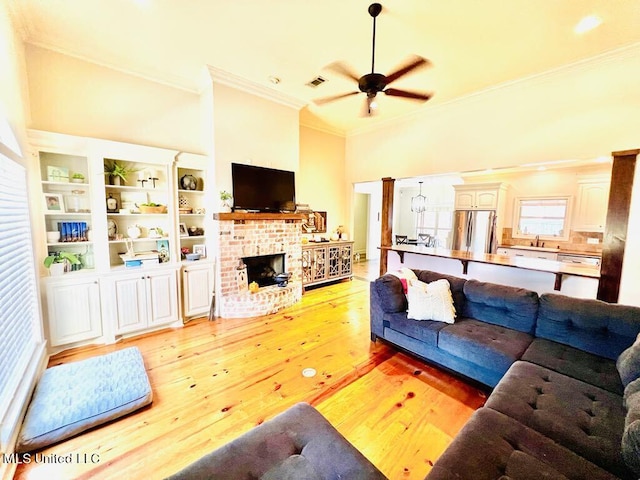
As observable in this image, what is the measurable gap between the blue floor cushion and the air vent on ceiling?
399 cm

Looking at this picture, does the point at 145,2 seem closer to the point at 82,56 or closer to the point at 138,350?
the point at 82,56

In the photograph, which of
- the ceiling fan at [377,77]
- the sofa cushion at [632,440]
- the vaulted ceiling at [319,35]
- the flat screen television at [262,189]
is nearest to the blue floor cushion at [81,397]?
the flat screen television at [262,189]

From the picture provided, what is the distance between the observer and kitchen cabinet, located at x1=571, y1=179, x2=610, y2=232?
511 cm

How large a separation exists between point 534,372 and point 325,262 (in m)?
3.95

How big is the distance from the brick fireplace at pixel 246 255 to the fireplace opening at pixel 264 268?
4 cm

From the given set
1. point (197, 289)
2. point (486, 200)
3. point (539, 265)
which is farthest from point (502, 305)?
point (486, 200)

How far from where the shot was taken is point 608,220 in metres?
3.08

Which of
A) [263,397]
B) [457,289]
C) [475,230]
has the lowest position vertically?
[263,397]

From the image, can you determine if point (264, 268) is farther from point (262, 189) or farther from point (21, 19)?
point (21, 19)

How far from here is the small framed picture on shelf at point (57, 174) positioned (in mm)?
2891

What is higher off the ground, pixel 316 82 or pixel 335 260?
pixel 316 82

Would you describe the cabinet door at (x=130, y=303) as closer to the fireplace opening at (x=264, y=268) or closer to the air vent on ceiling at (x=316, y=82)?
the fireplace opening at (x=264, y=268)

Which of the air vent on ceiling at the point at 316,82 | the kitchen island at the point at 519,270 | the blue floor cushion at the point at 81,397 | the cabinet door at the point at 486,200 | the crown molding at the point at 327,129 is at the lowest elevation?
the blue floor cushion at the point at 81,397

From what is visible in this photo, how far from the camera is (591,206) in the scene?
5.26 metres
